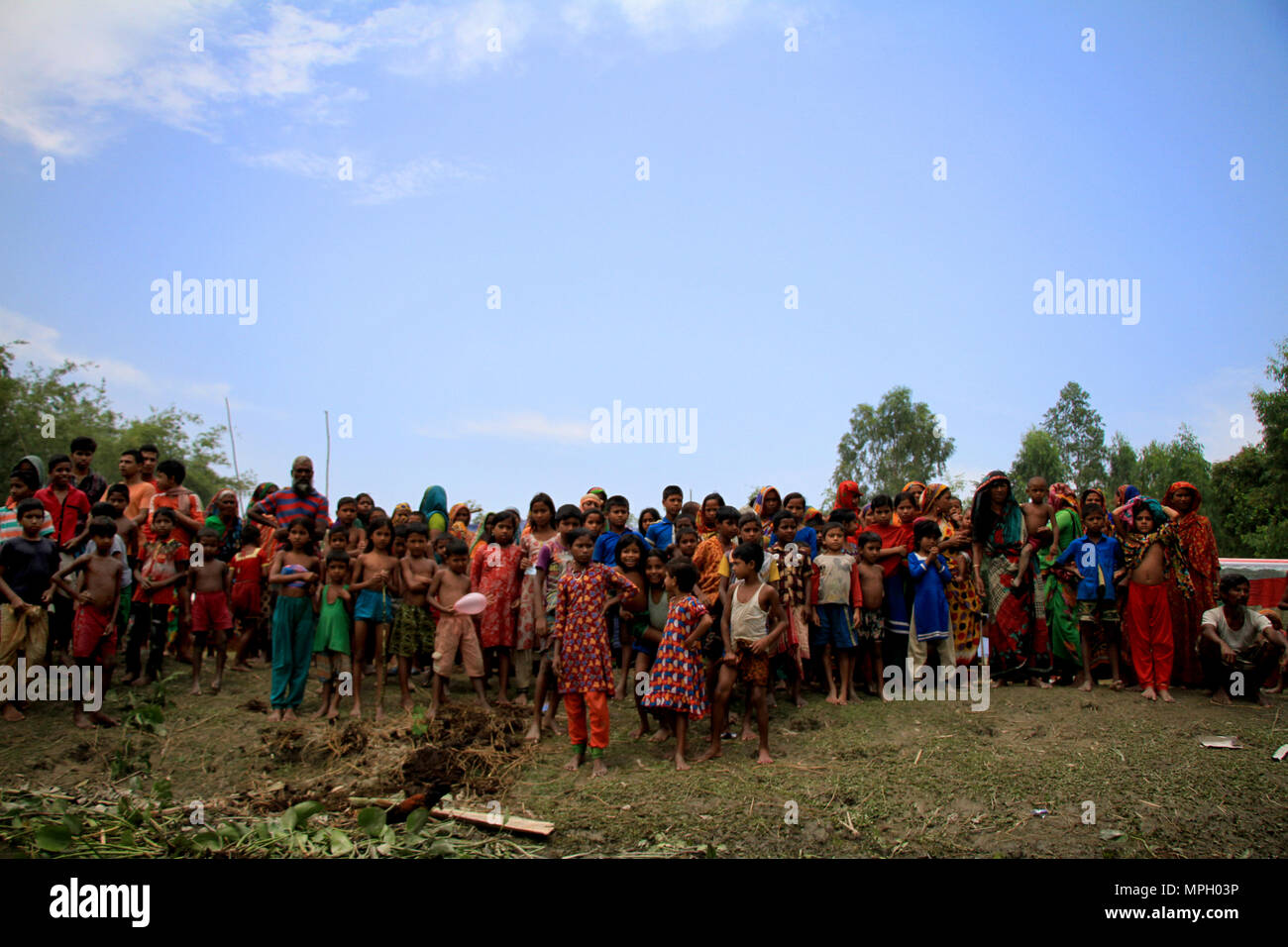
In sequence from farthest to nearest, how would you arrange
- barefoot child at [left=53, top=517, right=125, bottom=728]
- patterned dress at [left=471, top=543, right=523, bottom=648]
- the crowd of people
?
1. patterned dress at [left=471, top=543, right=523, bottom=648]
2. barefoot child at [left=53, top=517, right=125, bottom=728]
3. the crowd of people

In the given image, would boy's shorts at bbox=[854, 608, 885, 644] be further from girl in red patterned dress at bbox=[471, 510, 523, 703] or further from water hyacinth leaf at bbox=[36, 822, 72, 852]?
water hyacinth leaf at bbox=[36, 822, 72, 852]

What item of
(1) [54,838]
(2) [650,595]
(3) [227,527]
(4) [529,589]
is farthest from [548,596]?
(3) [227,527]

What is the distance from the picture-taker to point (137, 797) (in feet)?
17.7

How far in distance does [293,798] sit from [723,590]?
3.58 meters

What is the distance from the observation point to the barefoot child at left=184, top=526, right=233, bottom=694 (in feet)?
24.5

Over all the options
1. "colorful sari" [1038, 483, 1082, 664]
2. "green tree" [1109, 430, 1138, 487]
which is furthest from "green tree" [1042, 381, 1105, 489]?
"colorful sari" [1038, 483, 1082, 664]

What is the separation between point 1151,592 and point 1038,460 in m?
46.6

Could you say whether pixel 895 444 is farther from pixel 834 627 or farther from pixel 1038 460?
pixel 834 627

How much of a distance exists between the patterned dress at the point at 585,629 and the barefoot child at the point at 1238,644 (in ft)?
17.8

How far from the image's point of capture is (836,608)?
7.23 meters

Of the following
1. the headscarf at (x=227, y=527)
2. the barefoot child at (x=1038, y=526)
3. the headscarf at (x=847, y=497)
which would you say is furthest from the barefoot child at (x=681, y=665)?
the headscarf at (x=227, y=527)

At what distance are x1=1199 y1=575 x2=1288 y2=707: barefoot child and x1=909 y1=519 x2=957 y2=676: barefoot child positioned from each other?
2.24m

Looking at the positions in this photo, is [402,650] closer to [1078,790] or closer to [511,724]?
[511,724]

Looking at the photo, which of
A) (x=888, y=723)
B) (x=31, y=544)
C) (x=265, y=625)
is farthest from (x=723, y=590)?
(x=31, y=544)
